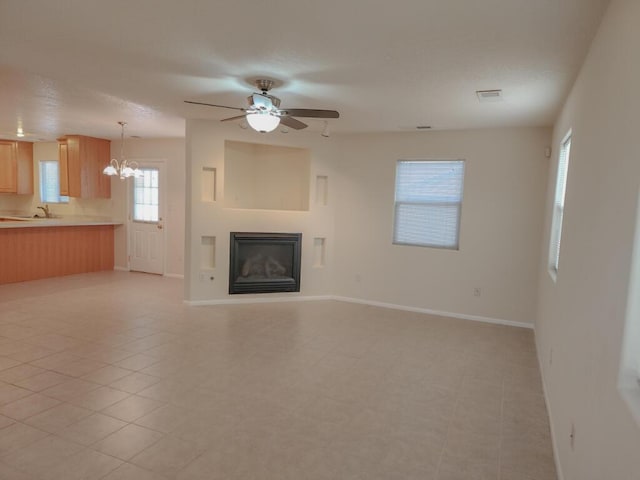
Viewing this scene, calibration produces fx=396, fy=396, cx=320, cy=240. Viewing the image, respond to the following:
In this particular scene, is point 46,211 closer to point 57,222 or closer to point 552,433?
point 57,222

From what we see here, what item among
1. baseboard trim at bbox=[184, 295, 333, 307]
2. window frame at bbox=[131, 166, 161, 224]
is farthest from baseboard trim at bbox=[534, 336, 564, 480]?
window frame at bbox=[131, 166, 161, 224]

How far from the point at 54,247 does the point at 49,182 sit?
231cm

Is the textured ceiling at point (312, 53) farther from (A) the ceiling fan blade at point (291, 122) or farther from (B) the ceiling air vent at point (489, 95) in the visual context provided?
(A) the ceiling fan blade at point (291, 122)

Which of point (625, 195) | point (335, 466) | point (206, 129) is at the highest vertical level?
point (206, 129)

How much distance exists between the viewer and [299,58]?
2914mm

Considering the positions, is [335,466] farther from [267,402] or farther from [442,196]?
[442,196]

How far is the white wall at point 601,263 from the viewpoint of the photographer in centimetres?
136

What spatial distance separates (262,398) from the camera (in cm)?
298

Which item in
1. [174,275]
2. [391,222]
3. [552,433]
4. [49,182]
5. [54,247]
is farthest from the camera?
[49,182]

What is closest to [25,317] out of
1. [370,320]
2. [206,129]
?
[206,129]

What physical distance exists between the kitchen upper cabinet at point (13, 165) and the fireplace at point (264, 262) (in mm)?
5956

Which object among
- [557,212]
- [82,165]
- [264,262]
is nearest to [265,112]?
[557,212]

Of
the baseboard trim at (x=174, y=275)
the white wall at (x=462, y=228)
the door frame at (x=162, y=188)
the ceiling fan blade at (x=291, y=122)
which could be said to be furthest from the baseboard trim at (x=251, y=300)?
the ceiling fan blade at (x=291, y=122)

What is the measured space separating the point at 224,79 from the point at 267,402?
270 centimetres
